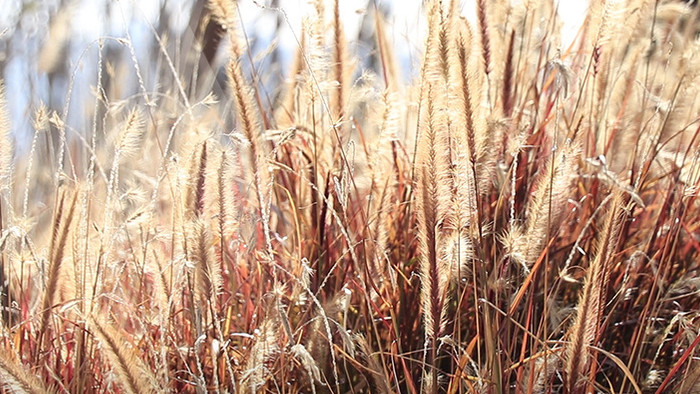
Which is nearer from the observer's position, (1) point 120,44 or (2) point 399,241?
(2) point 399,241

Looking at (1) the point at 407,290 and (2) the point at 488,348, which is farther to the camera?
(1) the point at 407,290

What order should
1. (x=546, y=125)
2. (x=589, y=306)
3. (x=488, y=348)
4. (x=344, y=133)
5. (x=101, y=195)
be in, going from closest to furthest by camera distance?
(x=589, y=306)
(x=488, y=348)
(x=344, y=133)
(x=546, y=125)
(x=101, y=195)

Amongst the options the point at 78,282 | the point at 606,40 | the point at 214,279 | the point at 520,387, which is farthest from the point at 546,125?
the point at 78,282

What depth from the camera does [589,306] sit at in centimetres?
106

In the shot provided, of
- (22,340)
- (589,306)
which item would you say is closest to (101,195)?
(22,340)

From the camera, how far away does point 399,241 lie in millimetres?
1650

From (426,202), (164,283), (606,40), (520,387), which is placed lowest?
(520,387)

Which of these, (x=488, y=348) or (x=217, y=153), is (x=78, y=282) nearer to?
(x=217, y=153)

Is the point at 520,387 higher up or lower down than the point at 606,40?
lower down

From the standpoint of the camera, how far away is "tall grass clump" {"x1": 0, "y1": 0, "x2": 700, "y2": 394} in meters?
1.18

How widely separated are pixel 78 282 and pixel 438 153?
67 centimetres

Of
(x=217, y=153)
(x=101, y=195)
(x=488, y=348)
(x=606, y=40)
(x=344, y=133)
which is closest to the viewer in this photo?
(x=488, y=348)

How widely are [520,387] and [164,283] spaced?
61 cm

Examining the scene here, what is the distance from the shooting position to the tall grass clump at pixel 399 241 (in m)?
1.18
